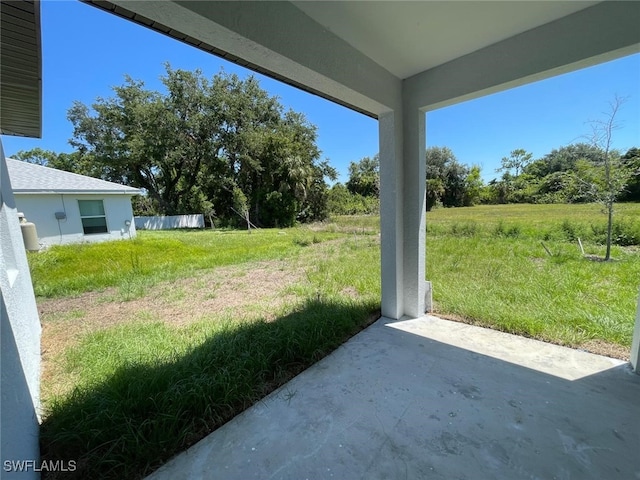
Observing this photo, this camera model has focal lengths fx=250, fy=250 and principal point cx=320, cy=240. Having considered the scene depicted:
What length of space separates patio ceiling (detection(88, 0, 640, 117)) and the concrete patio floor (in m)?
2.19

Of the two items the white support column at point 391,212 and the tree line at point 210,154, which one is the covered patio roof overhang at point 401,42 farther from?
the tree line at point 210,154

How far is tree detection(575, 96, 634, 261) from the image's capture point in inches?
143

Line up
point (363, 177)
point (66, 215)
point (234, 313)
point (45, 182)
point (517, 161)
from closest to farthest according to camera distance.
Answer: point (234, 313), point (517, 161), point (45, 182), point (66, 215), point (363, 177)

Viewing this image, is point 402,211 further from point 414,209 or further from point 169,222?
point 169,222

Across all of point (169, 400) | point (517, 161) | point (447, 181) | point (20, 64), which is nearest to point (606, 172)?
point (517, 161)

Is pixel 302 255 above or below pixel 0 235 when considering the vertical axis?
below

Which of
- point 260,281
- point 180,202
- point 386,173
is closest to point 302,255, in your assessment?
point 260,281

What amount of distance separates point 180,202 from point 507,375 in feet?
69.7

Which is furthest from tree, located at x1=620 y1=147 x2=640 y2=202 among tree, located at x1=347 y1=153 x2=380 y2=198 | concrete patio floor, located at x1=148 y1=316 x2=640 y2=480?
tree, located at x1=347 y1=153 x2=380 y2=198

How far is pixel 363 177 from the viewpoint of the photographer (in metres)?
20.4

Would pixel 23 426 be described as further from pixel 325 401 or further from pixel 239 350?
pixel 325 401

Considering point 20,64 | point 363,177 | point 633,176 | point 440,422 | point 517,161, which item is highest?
point 363,177

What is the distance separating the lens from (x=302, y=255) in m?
7.08

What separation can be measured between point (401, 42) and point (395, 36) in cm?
10
